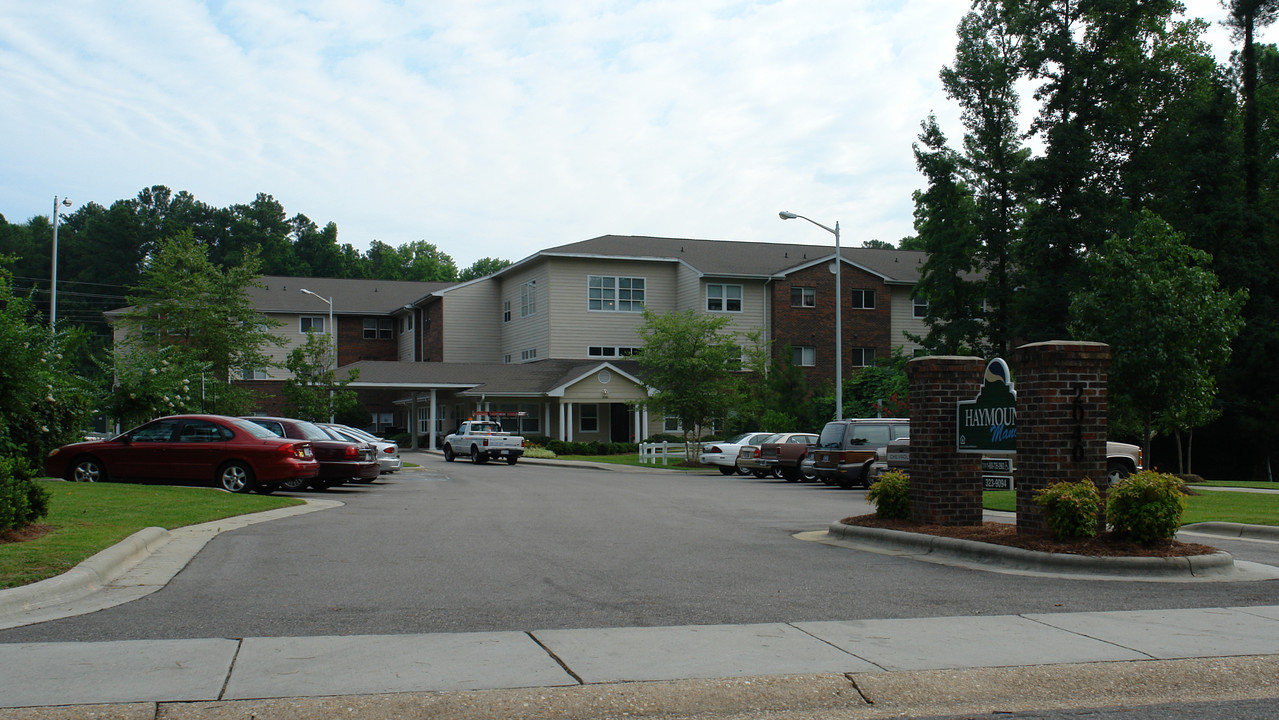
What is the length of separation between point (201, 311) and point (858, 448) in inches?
1144

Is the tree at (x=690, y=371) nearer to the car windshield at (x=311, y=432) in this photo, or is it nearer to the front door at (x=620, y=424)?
the front door at (x=620, y=424)

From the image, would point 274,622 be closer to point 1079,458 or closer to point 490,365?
point 1079,458

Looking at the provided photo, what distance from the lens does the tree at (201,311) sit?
42812 millimetres

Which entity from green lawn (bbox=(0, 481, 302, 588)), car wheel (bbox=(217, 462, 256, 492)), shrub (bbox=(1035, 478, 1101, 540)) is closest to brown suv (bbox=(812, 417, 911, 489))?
green lawn (bbox=(0, 481, 302, 588))

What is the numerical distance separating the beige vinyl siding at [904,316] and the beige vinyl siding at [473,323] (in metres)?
21.6

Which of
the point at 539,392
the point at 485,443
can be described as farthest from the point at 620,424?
the point at 485,443

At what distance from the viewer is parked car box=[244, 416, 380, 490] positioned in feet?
76.1

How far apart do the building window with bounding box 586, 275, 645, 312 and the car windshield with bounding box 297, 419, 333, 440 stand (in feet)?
90.0

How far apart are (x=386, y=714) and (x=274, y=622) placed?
8.60ft

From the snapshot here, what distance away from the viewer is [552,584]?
9672 millimetres

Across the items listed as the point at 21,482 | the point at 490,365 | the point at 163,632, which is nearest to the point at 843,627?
the point at 163,632

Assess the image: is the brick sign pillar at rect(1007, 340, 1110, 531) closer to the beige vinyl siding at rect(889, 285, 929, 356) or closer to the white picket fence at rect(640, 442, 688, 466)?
the white picket fence at rect(640, 442, 688, 466)

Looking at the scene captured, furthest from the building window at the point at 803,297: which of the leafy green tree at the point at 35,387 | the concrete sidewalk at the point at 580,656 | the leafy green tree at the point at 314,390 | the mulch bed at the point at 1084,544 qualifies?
the concrete sidewalk at the point at 580,656

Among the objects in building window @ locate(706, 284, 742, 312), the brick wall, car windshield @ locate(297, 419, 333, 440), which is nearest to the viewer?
car windshield @ locate(297, 419, 333, 440)
